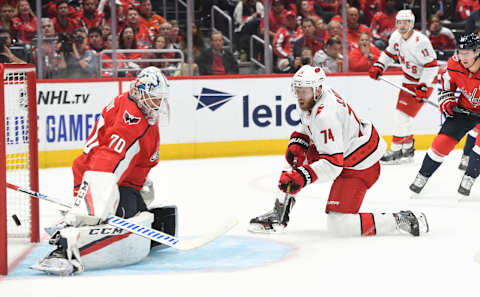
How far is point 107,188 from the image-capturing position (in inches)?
118

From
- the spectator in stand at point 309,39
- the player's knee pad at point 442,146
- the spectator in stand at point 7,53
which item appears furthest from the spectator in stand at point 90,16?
the player's knee pad at point 442,146

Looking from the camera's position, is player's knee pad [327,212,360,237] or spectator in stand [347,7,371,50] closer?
player's knee pad [327,212,360,237]

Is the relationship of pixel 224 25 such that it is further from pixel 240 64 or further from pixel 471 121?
pixel 471 121

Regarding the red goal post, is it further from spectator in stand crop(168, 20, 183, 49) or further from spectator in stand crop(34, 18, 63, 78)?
spectator in stand crop(168, 20, 183, 49)

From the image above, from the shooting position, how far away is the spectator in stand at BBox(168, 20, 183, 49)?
7.54 metres

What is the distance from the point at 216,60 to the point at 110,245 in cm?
453

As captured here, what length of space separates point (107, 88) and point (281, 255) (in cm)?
389

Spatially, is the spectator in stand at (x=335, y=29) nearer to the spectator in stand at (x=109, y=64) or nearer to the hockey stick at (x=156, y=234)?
the spectator in stand at (x=109, y=64)

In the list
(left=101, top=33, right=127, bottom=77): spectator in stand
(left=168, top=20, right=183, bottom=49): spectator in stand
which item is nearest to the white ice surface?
(left=101, top=33, right=127, bottom=77): spectator in stand

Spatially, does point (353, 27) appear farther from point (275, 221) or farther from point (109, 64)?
point (275, 221)

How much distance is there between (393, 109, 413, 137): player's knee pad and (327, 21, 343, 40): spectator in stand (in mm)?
1299

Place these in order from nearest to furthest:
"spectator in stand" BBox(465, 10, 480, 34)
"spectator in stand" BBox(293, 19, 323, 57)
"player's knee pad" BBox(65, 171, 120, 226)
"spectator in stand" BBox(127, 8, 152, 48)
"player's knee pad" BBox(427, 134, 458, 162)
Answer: "player's knee pad" BBox(65, 171, 120, 226) → "player's knee pad" BBox(427, 134, 458, 162) → "spectator in stand" BBox(127, 8, 152, 48) → "spectator in stand" BBox(293, 19, 323, 57) → "spectator in stand" BBox(465, 10, 480, 34)

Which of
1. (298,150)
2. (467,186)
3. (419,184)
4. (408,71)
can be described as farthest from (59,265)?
(408,71)

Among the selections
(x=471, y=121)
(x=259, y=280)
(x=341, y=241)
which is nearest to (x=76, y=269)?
(x=259, y=280)
